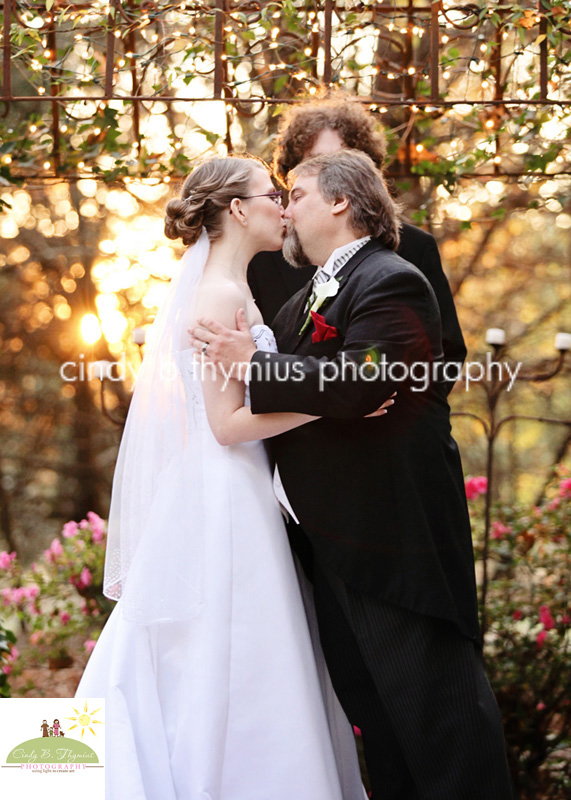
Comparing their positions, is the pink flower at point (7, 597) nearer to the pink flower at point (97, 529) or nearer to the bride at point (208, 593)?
the pink flower at point (97, 529)

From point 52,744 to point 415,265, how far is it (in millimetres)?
1836

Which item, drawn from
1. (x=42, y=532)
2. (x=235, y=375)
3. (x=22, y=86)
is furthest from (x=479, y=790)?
(x=22, y=86)

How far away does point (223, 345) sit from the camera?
2.14 meters

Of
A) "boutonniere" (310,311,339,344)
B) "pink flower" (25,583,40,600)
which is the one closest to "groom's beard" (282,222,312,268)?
"boutonniere" (310,311,339,344)

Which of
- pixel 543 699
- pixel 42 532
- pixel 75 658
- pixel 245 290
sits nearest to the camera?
pixel 245 290

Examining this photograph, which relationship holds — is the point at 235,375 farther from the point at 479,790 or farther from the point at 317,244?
the point at 479,790

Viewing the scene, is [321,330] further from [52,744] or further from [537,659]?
[537,659]

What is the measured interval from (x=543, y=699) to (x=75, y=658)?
8.47 feet

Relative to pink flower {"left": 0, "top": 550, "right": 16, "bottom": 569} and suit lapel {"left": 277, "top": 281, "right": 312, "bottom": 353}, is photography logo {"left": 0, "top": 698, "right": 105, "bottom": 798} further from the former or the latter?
pink flower {"left": 0, "top": 550, "right": 16, "bottom": 569}

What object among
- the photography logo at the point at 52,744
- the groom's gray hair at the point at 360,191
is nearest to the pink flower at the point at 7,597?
the photography logo at the point at 52,744

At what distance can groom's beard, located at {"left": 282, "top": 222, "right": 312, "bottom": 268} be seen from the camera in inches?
92.7

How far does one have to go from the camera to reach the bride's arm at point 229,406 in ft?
7.07

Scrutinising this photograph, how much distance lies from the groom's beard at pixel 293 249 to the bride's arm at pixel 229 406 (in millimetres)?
211

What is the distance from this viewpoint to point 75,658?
15.0ft
